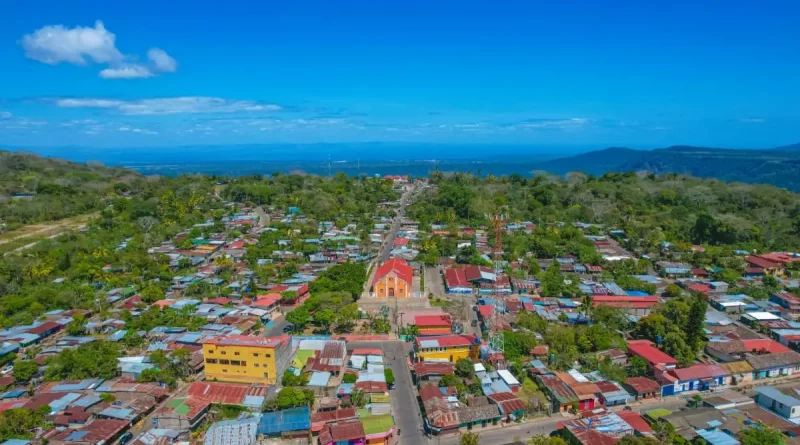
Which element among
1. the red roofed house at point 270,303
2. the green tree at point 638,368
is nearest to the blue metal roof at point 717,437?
the green tree at point 638,368

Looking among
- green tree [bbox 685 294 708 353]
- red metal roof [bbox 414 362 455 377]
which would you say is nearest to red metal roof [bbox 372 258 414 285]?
red metal roof [bbox 414 362 455 377]

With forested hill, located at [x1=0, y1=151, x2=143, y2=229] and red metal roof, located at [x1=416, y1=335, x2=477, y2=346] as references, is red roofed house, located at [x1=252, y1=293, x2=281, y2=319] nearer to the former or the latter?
red metal roof, located at [x1=416, y1=335, x2=477, y2=346]

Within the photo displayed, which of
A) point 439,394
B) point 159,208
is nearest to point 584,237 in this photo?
point 439,394

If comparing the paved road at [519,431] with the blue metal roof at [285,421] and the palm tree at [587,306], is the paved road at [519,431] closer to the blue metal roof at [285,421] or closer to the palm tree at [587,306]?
the blue metal roof at [285,421]

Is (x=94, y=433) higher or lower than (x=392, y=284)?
lower

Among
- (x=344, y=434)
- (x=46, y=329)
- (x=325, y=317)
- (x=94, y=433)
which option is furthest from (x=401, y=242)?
(x=94, y=433)

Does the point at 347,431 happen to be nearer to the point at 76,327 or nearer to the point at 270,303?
the point at 270,303

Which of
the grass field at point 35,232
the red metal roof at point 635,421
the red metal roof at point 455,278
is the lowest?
the red metal roof at point 635,421
